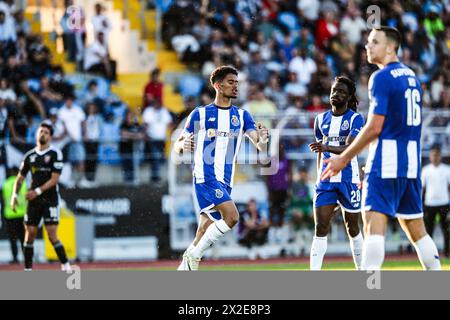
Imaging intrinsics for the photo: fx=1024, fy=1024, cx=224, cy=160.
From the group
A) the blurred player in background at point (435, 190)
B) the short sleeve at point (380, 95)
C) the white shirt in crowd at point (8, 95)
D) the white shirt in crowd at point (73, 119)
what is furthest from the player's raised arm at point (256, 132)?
the white shirt in crowd at point (8, 95)

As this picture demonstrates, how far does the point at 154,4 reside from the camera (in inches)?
914

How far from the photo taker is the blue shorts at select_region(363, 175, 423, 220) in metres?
8.09

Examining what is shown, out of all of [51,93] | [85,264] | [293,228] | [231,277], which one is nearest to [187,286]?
[231,277]

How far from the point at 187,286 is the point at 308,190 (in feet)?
44.3

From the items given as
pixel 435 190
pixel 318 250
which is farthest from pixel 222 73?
pixel 435 190

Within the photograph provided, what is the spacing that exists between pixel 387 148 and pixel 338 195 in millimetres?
3310

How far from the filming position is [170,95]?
22.5m

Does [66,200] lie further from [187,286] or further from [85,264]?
[187,286]

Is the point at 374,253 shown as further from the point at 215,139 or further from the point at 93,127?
the point at 93,127

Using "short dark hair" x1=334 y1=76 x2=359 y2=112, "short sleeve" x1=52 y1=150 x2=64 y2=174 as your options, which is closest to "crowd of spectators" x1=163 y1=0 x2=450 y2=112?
"short sleeve" x1=52 y1=150 x2=64 y2=174

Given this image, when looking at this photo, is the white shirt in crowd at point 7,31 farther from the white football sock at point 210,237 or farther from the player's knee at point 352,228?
the player's knee at point 352,228

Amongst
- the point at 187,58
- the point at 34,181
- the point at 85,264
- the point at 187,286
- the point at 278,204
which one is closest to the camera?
the point at 187,286

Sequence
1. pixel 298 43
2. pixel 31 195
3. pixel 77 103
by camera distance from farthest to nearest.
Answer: pixel 298 43, pixel 77 103, pixel 31 195

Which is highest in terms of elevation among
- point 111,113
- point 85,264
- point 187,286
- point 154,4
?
point 154,4
